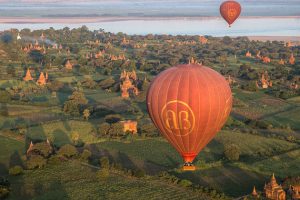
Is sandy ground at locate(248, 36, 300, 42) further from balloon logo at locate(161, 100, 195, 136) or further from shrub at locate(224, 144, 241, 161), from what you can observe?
balloon logo at locate(161, 100, 195, 136)

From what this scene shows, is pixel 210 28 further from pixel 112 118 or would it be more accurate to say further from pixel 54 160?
pixel 54 160

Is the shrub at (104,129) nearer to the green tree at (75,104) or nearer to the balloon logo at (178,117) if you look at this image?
the green tree at (75,104)

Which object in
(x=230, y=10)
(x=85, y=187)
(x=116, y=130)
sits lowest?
(x=85, y=187)

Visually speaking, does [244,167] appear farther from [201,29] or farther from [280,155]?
[201,29]

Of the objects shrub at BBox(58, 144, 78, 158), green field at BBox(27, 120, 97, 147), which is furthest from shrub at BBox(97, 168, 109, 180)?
green field at BBox(27, 120, 97, 147)

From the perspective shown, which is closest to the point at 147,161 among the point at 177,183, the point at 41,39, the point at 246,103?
the point at 177,183

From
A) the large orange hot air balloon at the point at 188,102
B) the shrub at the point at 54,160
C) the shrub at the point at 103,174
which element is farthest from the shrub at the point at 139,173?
the shrub at the point at 54,160

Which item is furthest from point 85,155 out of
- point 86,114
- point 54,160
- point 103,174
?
point 86,114
